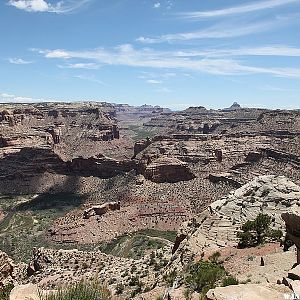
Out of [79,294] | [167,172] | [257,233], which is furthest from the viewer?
[167,172]

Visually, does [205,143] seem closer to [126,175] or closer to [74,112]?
[126,175]

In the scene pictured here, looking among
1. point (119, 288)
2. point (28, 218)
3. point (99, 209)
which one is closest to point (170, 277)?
point (119, 288)

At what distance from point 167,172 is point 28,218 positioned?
28786 mm

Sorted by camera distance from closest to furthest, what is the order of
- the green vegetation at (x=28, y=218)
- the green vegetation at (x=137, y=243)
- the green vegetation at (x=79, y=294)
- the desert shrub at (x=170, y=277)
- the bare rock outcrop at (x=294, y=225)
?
1. the green vegetation at (x=79, y=294)
2. the bare rock outcrop at (x=294, y=225)
3. the desert shrub at (x=170, y=277)
4. the green vegetation at (x=137, y=243)
5. the green vegetation at (x=28, y=218)

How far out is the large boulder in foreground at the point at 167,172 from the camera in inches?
3679

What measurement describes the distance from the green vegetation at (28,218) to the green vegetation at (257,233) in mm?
39594

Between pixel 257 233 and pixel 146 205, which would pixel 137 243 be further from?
pixel 257 233

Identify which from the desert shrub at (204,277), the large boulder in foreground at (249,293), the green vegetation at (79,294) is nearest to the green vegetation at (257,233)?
the desert shrub at (204,277)

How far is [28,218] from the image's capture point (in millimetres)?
89250

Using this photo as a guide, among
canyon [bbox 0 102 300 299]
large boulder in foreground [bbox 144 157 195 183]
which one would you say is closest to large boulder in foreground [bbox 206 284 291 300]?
canyon [bbox 0 102 300 299]

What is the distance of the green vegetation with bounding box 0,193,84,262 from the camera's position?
6956 centimetres

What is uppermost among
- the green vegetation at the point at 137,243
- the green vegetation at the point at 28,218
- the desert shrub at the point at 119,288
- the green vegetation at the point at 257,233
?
the green vegetation at the point at 257,233

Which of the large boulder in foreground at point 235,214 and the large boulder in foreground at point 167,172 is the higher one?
the large boulder in foreground at point 235,214

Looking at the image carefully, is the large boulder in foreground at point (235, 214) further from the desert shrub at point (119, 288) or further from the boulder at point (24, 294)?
the boulder at point (24, 294)
